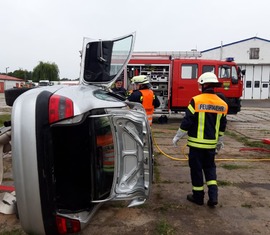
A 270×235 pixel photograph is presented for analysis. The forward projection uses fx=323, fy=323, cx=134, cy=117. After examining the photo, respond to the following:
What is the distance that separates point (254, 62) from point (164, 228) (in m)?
33.6

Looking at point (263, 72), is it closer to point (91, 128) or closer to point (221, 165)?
point (221, 165)

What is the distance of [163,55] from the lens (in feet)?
41.7

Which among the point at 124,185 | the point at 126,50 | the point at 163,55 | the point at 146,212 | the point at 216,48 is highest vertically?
the point at 216,48

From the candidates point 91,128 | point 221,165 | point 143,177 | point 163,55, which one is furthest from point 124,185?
point 163,55

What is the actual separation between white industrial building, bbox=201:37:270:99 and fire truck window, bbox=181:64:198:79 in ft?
77.7

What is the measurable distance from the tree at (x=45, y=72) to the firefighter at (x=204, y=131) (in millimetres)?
66110

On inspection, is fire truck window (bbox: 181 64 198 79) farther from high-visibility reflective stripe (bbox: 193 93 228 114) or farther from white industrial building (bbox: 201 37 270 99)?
white industrial building (bbox: 201 37 270 99)

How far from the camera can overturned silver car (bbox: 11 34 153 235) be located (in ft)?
6.84

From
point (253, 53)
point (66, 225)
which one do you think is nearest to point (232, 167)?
point (66, 225)

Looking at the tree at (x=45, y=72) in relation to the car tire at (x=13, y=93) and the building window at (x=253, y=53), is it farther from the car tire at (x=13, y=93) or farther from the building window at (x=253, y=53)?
the car tire at (x=13, y=93)

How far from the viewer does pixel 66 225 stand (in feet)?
7.61

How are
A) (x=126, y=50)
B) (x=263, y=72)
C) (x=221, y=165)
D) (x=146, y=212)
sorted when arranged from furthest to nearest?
(x=263, y=72), (x=221, y=165), (x=126, y=50), (x=146, y=212)

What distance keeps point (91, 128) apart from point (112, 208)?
4.85 ft

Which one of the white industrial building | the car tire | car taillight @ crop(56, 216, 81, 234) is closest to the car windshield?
the car tire
